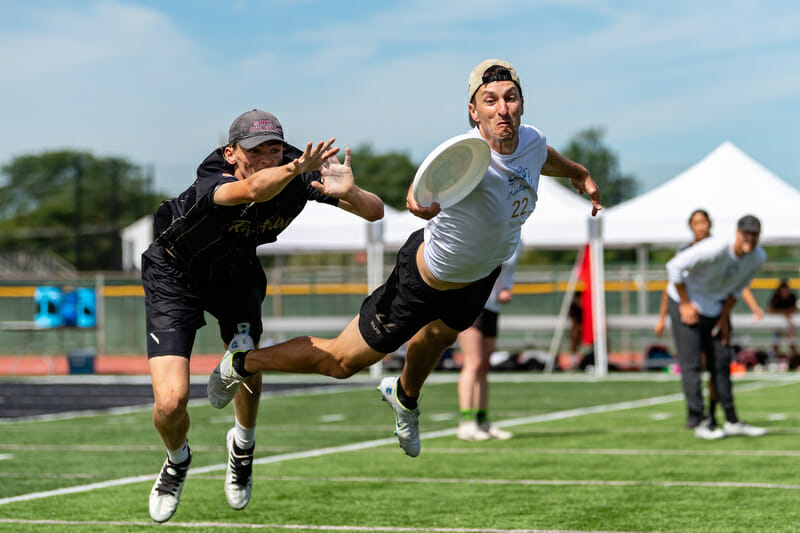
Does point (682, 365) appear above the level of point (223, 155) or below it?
below

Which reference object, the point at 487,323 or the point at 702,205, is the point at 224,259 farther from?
the point at 702,205

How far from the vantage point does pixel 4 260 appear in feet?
167

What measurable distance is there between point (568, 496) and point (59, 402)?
1075 centimetres

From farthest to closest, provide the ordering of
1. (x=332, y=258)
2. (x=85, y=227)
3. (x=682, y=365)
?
(x=85, y=227) < (x=332, y=258) < (x=682, y=365)

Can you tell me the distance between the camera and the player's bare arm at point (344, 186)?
522cm

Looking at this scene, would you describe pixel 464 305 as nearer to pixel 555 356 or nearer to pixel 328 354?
pixel 328 354

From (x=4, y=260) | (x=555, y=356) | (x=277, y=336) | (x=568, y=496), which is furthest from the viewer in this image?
(x=4, y=260)

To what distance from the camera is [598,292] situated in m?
20.5

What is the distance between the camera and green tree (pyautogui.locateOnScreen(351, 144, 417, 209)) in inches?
4060

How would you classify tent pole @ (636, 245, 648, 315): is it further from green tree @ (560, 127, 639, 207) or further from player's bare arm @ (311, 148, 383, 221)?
green tree @ (560, 127, 639, 207)

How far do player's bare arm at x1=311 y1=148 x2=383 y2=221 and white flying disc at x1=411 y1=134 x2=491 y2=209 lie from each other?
37 centimetres

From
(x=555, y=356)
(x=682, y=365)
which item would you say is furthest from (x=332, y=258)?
(x=682, y=365)

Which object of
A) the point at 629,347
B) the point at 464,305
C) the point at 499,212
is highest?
the point at 499,212

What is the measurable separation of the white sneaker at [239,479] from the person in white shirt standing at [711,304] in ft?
16.6
